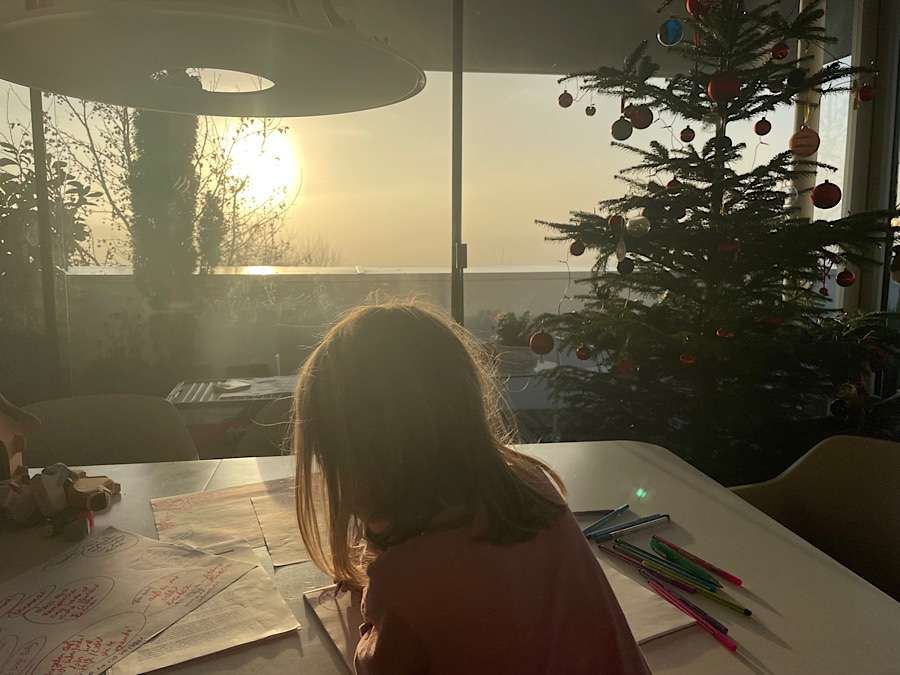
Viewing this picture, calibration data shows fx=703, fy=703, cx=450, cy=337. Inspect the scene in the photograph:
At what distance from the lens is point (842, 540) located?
1496mm

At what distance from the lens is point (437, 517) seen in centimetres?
75

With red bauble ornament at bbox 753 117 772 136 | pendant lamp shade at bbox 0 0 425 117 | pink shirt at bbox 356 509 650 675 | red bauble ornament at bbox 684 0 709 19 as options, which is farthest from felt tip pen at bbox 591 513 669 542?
red bauble ornament at bbox 753 117 772 136

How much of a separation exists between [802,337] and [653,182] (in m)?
0.72

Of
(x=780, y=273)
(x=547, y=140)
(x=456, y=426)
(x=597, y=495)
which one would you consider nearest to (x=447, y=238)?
(x=547, y=140)

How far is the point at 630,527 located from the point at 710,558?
0.13 m

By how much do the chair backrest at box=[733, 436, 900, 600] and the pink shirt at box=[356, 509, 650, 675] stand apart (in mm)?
984

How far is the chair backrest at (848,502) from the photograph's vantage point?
1424 millimetres

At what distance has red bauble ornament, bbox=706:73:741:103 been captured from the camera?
6.30 ft

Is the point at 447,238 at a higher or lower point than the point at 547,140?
lower

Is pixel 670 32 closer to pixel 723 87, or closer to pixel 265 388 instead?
pixel 723 87

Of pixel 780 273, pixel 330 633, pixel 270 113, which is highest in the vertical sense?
pixel 270 113

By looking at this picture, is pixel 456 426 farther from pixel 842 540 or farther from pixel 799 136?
pixel 799 136

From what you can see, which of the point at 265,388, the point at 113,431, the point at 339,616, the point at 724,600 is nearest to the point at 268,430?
the point at 113,431

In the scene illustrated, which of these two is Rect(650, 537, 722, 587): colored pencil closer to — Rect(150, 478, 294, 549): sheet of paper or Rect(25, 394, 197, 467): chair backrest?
Rect(150, 478, 294, 549): sheet of paper
